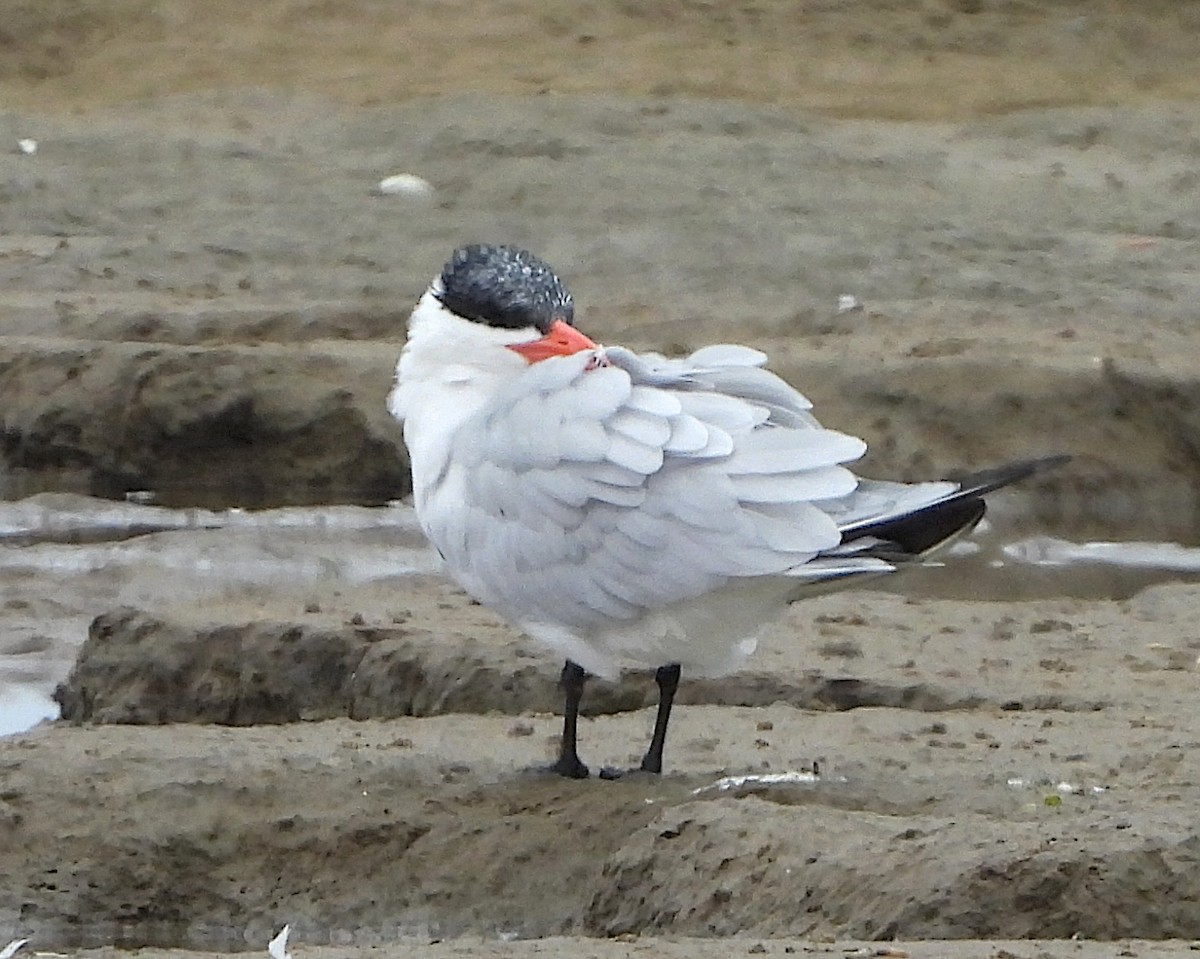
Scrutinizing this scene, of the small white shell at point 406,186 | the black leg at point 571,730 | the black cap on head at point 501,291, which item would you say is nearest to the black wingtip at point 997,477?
the black leg at point 571,730

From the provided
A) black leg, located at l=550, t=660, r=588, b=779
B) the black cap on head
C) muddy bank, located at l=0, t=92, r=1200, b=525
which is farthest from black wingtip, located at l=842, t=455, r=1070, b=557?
muddy bank, located at l=0, t=92, r=1200, b=525

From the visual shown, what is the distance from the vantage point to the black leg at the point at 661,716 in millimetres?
4477

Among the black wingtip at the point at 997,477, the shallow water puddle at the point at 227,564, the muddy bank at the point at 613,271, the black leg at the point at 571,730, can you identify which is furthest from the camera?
the muddy bank at the point at 613,271

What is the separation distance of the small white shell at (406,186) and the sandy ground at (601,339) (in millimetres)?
A: 83

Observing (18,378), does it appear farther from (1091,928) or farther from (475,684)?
(1091,928)

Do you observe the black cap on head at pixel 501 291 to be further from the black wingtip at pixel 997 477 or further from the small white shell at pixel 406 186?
the small white shell at pixel 406 186

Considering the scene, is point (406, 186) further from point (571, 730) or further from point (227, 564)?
point (571, 730)

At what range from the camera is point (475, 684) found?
543 centimetres

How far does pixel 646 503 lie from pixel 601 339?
16.1ft

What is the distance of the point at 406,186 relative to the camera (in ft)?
38.2

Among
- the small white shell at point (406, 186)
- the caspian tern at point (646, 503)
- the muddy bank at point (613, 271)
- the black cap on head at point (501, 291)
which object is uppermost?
the black cap on head at point (501, 291)

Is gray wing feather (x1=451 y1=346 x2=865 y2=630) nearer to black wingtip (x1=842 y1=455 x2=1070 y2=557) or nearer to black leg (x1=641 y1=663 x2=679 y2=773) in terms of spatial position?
black wingtip (x1=842 y1=455 x2=1070 y2=557)

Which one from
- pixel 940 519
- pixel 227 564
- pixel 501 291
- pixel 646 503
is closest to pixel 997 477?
pixel 940 519

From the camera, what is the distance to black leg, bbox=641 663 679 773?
4.48 m
